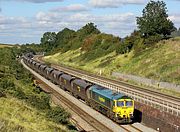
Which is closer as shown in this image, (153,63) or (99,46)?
(153,63)

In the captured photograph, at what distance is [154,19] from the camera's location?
295 feet

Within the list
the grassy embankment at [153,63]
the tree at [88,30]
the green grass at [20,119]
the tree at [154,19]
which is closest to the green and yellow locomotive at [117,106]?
the green grass at [20,119]

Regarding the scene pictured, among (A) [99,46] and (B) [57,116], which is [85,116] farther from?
(A) [99,46]

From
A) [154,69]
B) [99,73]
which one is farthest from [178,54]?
[99,73]

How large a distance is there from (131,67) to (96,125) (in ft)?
156

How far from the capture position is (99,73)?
92750 mm

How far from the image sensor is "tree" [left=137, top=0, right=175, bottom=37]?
Result: 8938 cm

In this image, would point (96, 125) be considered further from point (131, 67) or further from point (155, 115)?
point (131, 67)

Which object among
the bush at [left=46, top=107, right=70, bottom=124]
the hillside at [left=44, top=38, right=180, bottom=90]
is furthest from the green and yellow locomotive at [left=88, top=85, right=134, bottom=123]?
the hillside at [left=44, top=38, right=180, bottom=90]

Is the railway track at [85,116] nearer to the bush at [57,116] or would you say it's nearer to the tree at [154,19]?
the bush at [57,116]

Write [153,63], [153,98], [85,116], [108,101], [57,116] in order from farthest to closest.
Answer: [153,63] → [153,98] → [85,116] → [108,101] → [57,116]

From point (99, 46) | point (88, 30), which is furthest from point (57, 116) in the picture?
point (88, 30)

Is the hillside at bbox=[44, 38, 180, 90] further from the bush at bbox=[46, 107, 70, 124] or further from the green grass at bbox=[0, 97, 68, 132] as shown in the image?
the green grass at bbox=[0, 97, 68, 132]

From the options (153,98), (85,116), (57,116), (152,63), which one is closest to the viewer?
(57,116)
